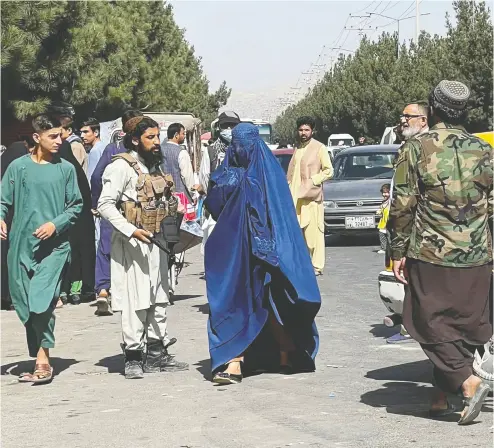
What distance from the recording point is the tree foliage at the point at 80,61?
69.1ft

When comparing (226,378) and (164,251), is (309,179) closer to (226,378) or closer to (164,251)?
(164,251)

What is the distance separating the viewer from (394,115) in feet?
238

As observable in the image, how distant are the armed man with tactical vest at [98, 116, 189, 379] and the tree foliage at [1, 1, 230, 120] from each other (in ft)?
37.1

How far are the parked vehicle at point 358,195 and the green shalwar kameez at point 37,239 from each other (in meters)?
11.6

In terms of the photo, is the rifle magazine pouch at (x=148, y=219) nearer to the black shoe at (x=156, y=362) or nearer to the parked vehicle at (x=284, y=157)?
the black shoe at (x=156, y=362)

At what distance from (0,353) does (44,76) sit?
15.5 meters

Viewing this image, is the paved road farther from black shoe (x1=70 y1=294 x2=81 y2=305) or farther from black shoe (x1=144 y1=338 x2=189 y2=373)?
black shoe (x1=70 y1=294 x2=81 y2=305)

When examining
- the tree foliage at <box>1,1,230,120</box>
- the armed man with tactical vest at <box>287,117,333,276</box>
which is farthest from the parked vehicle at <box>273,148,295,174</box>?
the armed man with tactical vest at <box>287,117,333,276</box>

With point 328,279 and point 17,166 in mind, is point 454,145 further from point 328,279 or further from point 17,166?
point 328,279

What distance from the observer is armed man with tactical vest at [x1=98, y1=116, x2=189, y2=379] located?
8.62 meters

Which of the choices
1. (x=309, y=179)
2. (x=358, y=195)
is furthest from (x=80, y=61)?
(x=309, y=179)

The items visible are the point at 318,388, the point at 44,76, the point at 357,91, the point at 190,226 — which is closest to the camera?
the point at 318,388

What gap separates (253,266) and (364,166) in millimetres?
14092

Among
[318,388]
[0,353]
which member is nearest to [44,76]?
[0,353]
